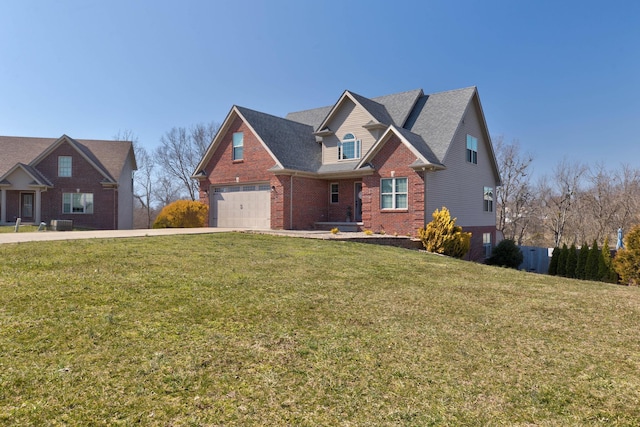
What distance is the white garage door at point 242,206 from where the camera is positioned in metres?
21.9

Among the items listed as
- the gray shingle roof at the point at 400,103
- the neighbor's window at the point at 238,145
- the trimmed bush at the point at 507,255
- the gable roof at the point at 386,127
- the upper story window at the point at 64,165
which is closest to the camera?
the gable roof at the point at 386,127

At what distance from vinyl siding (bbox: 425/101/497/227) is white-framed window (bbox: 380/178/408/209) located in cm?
110

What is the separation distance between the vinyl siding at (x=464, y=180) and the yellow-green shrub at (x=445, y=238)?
3.43ft

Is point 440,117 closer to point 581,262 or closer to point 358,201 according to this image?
point 358,201

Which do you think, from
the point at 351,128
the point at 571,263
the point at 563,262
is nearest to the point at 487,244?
the point at 563,262

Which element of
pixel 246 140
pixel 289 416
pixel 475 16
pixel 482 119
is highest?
pixel 475 16

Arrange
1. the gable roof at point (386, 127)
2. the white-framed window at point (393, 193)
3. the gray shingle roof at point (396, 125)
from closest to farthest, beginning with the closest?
1. the white-framed window at point (393, 193)
2. the gable roof at point (386, 127)
3. the gray shingle roof at point (396, 125)

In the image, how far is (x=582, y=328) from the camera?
5785 millimetres

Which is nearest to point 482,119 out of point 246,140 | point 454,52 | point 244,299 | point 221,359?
point 454,52

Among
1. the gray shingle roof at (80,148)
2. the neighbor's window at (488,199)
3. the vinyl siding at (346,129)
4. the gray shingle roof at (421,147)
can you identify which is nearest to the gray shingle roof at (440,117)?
the gray shingle roof at (421,147)

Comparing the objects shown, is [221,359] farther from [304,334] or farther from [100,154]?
[100,154]

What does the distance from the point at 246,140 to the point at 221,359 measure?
63.5ft

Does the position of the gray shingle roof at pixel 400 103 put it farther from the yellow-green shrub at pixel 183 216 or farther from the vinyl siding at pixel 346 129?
the yellow-green shrub at pixel 183 216

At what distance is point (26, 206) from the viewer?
28859mm
